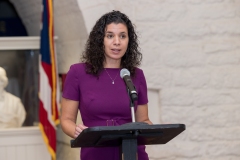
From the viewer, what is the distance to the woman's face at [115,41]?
2.37 metres

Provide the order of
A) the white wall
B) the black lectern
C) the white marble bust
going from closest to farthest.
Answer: the black lectern < the white wall < the white marble bust

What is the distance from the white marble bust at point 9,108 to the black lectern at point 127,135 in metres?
2.31

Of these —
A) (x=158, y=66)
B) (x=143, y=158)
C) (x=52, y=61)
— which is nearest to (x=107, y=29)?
(x=143, y=158)

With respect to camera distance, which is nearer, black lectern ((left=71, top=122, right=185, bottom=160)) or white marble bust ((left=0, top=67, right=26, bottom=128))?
black lectern ((left=71, top=122, right=185, bottom=160))

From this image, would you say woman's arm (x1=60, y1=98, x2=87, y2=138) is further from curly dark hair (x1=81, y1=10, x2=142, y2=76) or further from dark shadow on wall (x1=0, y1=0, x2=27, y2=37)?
dark shadow on wall (x1=0, y1=0, x2=27, y2=37)

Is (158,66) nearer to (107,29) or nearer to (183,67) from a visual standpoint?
(183,67)

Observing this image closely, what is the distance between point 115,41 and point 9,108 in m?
2.17

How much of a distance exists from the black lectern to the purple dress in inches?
8.2

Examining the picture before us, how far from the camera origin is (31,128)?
4492 millimetres

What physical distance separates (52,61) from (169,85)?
90 centimetres

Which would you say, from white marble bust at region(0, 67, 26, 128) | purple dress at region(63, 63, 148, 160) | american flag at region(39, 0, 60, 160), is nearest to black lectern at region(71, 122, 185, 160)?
purple dress at region(63, 63, 148, 160)

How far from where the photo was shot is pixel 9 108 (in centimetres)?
438

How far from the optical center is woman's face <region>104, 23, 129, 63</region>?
2.37 m

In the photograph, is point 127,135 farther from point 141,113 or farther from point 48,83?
point 48,83
